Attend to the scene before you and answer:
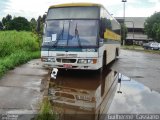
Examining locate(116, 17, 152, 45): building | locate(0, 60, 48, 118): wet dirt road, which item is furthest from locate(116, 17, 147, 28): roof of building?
locate(0, 60, 48, 118): wet dirt road

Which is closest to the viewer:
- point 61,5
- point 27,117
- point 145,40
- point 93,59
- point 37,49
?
point 27,117

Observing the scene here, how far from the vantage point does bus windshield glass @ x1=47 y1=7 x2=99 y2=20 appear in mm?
15062

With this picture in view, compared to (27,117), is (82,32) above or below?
above

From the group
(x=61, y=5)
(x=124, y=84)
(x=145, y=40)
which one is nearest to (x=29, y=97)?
(x=124, y=84)

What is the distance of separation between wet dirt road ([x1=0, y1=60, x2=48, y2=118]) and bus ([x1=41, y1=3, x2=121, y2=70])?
1.33 metres

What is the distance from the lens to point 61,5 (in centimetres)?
1559

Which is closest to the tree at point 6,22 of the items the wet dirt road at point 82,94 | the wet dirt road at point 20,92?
the wet dirt road at point 20,92

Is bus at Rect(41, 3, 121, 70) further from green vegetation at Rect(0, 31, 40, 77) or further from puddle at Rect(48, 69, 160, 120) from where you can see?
green vegetation at Rect(0, 31, 40, 77)

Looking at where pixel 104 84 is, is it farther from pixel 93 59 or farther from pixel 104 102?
pixel 104 102

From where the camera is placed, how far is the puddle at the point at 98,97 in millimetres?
8551

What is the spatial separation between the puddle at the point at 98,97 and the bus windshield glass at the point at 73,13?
2.77 m

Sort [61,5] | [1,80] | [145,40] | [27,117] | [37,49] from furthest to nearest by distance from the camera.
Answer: [145,40], [37,49], [61,5], [1,80], [27,117]

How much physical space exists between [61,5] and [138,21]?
289ft

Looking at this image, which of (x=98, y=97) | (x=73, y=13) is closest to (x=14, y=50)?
(x=73, y=13)
